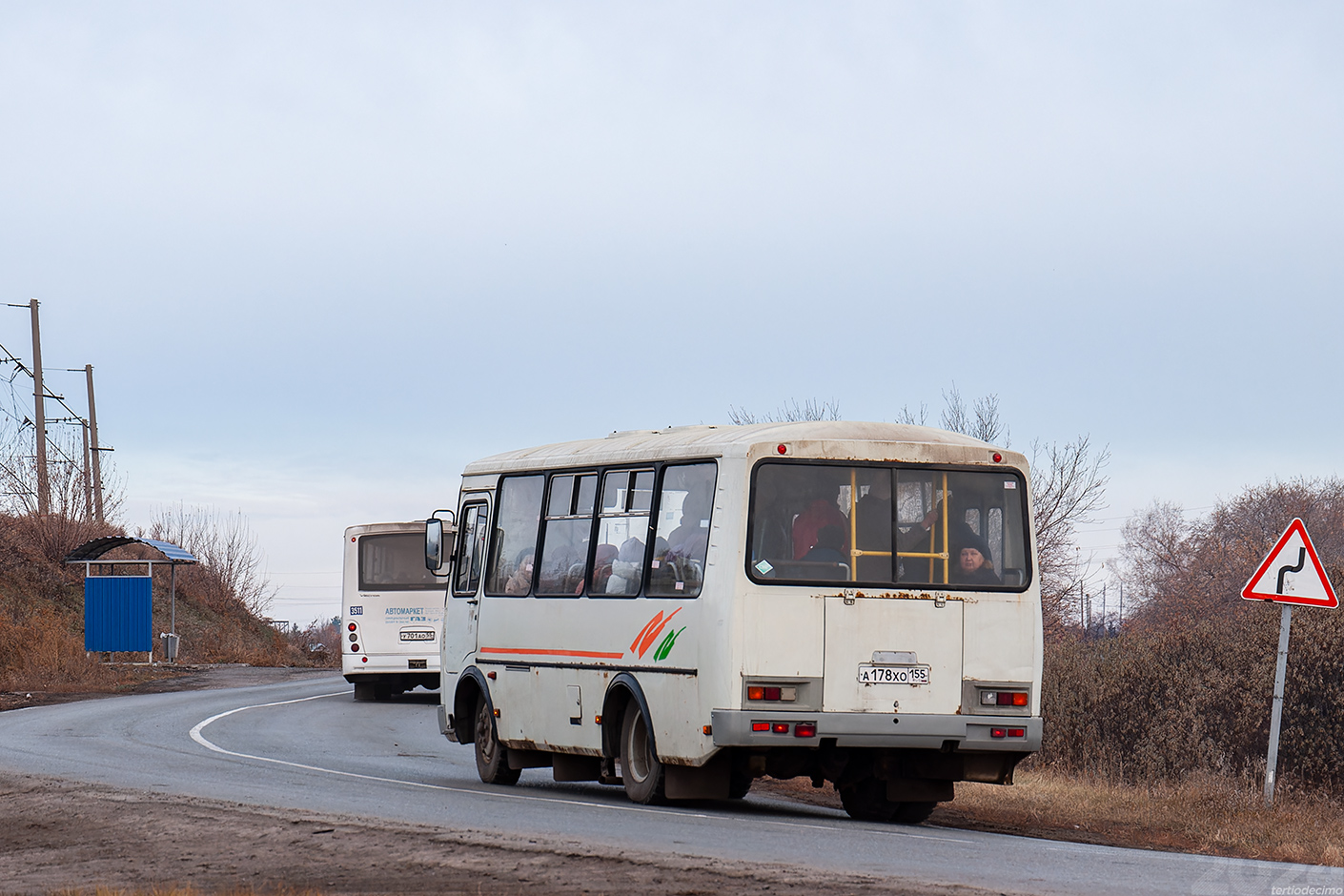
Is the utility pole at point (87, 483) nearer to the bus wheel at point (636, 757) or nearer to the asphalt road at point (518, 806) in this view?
the asphalt road at point (518, 806)

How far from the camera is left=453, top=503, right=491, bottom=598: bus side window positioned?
16.0 meters

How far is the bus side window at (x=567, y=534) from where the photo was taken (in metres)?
14.2

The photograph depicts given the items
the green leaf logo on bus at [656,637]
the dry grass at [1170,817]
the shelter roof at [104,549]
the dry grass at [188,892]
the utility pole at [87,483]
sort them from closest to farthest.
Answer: the dry grass at [188,892], the dry grass at [1170,817], the green leaf logo on bus at [656,637], the shelter roof at [104,549], the utility pole at [87,483]

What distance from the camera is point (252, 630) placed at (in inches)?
2456

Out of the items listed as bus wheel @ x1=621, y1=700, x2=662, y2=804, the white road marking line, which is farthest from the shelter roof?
bus wheel @ x1=621, y1=700, x2=662, y2=804

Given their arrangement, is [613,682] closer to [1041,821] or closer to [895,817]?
[895,817]

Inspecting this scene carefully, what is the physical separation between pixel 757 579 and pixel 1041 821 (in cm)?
374

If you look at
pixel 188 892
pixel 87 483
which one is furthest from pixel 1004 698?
pixel 87 483

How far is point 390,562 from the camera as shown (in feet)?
98.2

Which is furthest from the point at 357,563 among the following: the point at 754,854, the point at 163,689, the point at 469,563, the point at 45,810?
the point at 754,854

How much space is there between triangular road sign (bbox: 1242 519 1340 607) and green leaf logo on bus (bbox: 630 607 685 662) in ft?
17.5

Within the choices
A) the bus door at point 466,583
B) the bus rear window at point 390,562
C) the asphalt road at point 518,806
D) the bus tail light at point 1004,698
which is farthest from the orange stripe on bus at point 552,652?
the bus rear window at point 390,562

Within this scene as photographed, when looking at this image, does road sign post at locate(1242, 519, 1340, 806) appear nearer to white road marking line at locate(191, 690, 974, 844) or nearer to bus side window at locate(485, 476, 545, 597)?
white road marking line at locate(191, 690, 974, 844)

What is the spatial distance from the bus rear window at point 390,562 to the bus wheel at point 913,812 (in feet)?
Answer: 58.0
